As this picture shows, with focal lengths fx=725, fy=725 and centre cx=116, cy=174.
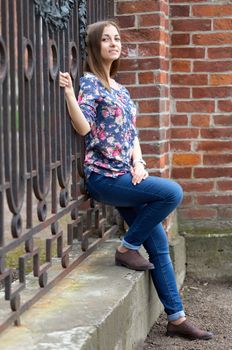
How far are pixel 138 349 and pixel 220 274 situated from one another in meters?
1.37

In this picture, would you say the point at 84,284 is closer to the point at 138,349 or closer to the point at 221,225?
the point at 138,349

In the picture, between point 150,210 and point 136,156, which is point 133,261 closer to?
point 150,210

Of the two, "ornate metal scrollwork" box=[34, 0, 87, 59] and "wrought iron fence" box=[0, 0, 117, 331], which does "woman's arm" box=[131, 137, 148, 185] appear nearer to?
"wrought iron fence" box=[0, 0, 117, 331]

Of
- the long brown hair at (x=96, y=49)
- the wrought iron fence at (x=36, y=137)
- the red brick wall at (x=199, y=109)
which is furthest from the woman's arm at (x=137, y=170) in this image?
the red brick wall at (x=199, y=109)

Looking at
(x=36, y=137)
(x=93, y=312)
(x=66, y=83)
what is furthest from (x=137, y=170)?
(x=93, y=312)

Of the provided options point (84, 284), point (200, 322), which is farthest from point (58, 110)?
point (200, 322)

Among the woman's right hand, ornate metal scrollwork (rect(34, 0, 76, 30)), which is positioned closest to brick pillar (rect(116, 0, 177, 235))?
ornate metal scrollwork (rect(34, 0, 76, 30))

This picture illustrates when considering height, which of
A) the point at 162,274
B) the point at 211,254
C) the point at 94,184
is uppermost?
the point at 94,184

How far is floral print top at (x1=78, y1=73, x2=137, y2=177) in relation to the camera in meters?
3.82

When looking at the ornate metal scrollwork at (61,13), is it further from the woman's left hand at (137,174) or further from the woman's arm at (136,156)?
the woman's left hand at (137,174)

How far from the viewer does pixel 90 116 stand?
12.3 feet

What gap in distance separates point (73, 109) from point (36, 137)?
21.2 inches

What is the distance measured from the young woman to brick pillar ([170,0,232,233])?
100 centimetres

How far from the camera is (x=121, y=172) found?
12.6ft
